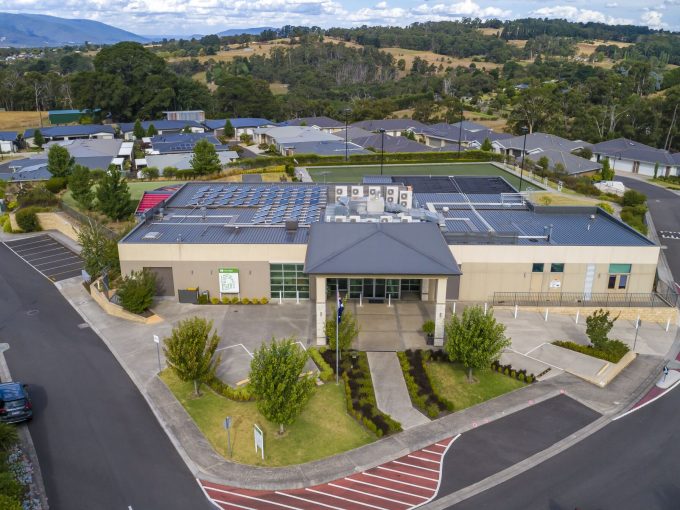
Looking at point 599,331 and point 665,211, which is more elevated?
point 599,331

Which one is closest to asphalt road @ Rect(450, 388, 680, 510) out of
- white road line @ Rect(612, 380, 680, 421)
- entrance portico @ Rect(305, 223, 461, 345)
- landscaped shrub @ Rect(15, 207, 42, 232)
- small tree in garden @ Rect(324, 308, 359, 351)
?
white road line @ Rect(612, 380, 680, 421)

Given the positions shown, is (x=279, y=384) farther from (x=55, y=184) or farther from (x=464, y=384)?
(x=55, y=184)

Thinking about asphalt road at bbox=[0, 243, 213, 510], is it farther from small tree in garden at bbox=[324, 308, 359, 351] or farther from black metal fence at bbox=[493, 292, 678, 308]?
black metal fence at bbox=[493, 292, 678, 308]

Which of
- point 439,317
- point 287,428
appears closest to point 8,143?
point 439,317

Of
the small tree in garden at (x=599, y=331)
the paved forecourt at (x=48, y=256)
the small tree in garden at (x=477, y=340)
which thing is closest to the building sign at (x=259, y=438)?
the small tree in garden at (x=477, y=340)

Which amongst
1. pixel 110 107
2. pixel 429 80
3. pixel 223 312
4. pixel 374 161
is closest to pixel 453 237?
pixel 223 312
